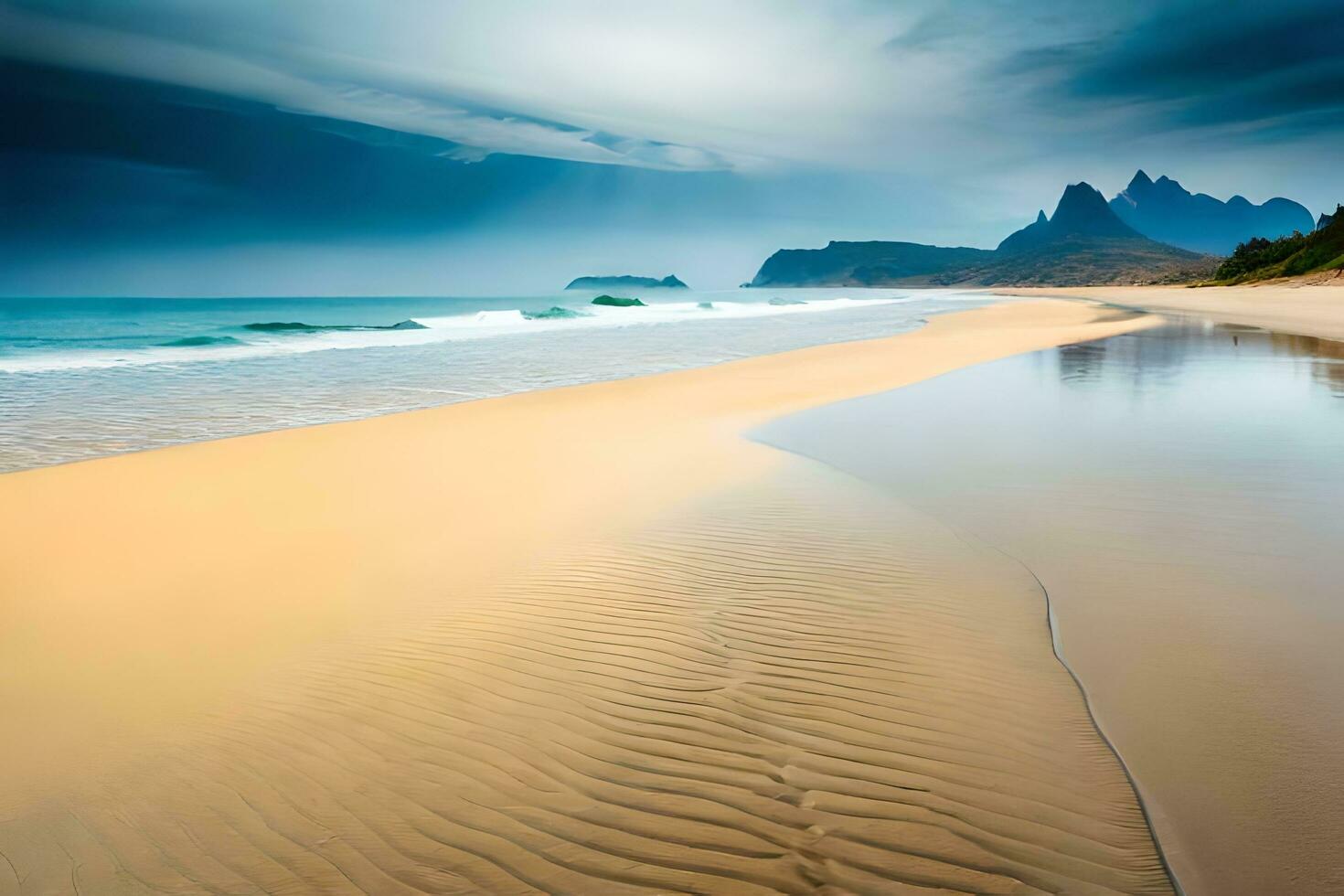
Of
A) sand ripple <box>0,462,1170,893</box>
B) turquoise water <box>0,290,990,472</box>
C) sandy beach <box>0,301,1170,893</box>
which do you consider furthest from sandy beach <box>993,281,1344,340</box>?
sand ripple <box>0,462,1170,893</box>

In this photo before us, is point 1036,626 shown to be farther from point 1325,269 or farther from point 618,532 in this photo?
point 1325,269

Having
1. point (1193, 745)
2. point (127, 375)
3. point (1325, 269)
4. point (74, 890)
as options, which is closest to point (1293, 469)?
point (1193, 745)

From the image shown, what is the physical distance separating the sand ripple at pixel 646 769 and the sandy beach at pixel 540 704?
0.01 m

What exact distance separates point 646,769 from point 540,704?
0.75m

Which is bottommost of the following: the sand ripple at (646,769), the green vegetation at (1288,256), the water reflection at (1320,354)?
the sand ripple at (646,769)

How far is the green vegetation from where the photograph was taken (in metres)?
51.3

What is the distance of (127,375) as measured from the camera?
19.9m

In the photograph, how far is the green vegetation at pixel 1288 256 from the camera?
5131 centimetres

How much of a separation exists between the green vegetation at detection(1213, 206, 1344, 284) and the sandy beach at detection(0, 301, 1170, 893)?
6091 cm

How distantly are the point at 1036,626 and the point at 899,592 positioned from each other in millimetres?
836

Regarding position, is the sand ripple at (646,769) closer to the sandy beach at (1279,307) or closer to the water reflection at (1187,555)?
the water reflection at (1187,555)

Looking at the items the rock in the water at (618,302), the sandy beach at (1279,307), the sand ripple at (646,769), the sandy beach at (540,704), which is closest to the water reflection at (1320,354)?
the sandy beach at (1279,307)

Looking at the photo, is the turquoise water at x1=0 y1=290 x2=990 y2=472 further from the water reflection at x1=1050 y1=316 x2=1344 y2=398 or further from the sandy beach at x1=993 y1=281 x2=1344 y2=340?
the sandy beach at x1=993 y1=281 x2=1344 y2=340

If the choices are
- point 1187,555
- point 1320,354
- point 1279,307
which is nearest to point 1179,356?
point 1320,354
